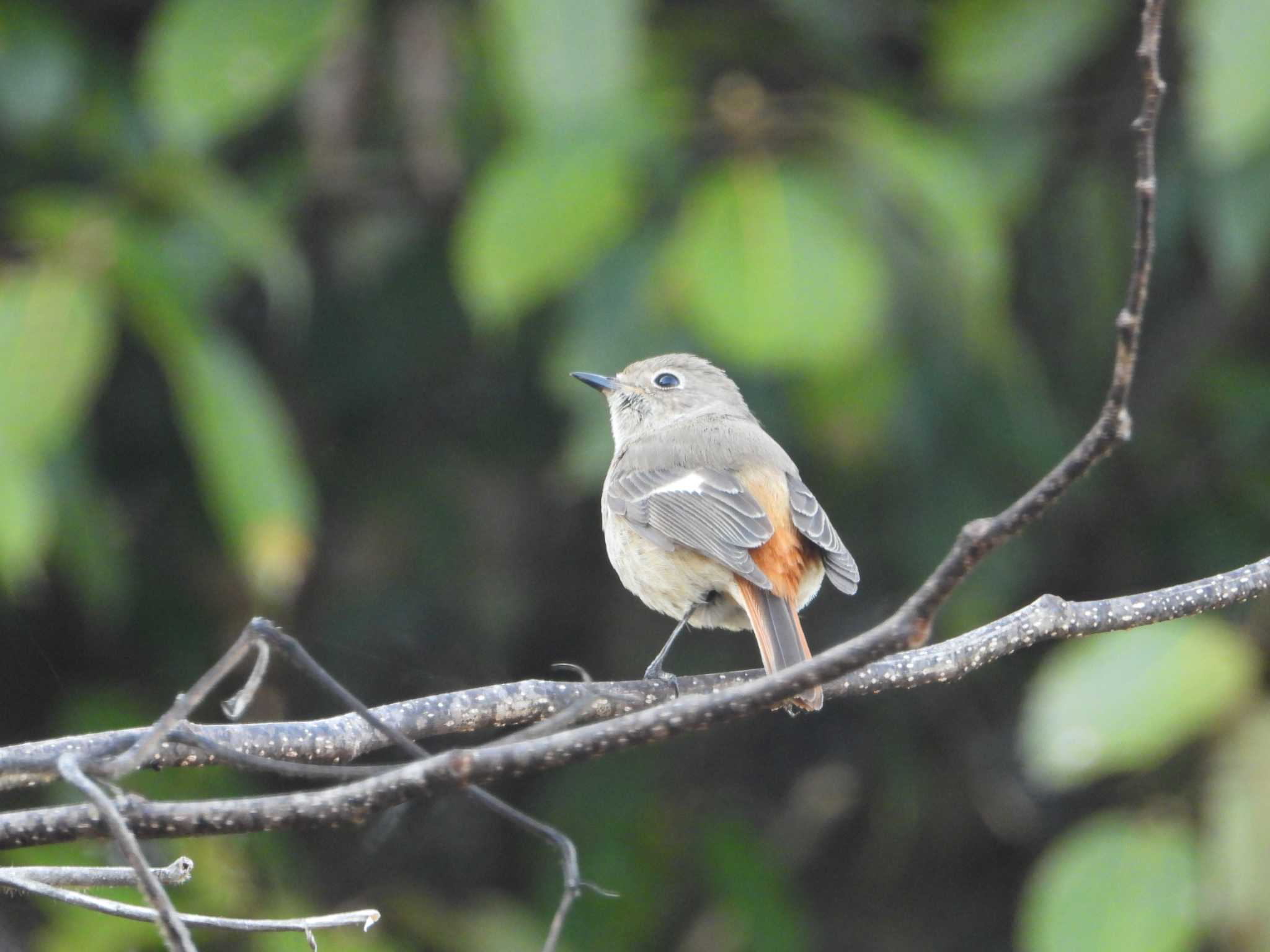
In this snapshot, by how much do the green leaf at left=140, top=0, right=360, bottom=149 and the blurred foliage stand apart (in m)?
0.01

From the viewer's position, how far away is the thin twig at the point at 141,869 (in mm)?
1523

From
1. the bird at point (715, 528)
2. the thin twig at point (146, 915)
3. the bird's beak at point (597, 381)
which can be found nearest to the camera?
the thin twig at point (146, 915)

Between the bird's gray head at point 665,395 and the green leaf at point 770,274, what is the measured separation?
1.11 ft

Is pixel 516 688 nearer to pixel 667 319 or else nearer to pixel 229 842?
pixel 667 319

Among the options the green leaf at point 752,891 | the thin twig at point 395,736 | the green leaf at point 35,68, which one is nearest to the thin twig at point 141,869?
the thin twig at point 395,736

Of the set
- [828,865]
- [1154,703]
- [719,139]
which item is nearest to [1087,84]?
[719,139]

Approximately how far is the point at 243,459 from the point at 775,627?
5.70 feet

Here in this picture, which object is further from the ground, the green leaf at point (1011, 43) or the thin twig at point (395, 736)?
the green leaf at point (1011, 43)

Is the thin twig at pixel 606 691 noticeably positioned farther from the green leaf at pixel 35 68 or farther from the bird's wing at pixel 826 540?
the green leaf at pixel 35 68

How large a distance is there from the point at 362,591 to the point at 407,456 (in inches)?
23.9

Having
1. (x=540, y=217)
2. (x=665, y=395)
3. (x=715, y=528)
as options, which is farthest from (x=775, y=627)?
(x=665, y=395)

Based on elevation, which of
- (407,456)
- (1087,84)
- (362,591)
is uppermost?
(1087,84)

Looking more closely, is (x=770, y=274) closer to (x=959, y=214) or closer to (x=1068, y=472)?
(x=959, y=214)

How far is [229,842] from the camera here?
5.05 meters
